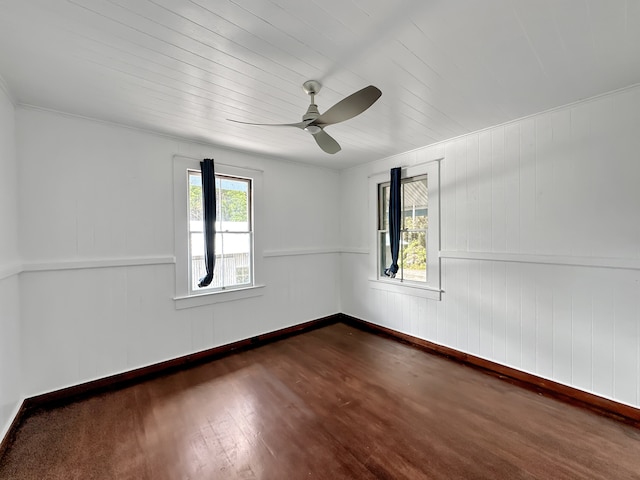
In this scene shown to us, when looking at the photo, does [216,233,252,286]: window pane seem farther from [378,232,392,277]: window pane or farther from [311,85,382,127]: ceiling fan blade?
[311,85,382,127]: ceiling fan blade

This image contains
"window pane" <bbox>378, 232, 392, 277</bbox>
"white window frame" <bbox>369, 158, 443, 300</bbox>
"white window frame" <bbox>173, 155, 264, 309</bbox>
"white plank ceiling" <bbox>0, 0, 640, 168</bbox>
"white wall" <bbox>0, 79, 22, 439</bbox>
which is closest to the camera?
"white plank ceiling" <bbox>0, 0, 640, 168</bbox>

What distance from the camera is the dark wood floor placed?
1663mm

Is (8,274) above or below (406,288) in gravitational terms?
above

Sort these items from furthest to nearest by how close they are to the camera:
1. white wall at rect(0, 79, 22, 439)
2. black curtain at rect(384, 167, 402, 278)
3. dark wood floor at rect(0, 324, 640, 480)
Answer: black curtain at rect(384, 167, 402, 278) → white wall at rect(0, 79, 22, 439) → dark wood floor at rect(0, 324, 640, 480)

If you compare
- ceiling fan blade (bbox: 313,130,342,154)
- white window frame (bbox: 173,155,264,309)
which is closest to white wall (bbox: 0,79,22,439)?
white window frame (bbox: 173,155,264,309)

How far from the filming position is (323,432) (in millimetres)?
1974

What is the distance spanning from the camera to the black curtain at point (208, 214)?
3135 mm

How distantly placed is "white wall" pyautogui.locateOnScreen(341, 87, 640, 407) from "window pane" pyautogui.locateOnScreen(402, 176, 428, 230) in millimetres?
287

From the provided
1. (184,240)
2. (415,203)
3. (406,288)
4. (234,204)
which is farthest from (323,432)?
(415,203)

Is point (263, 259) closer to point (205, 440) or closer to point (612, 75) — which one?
point (205, 440)

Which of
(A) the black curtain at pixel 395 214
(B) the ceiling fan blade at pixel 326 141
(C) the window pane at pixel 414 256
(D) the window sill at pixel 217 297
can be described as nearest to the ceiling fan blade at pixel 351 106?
(B) the ceiling fan blade at pixel 326 141

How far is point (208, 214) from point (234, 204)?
48 centimetres

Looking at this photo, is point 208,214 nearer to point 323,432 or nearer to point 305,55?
point 305,55

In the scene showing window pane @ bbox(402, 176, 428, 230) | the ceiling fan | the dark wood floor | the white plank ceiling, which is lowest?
→ the dark wood floor
